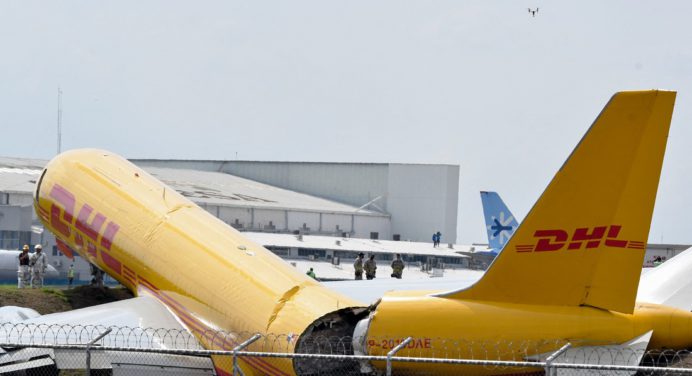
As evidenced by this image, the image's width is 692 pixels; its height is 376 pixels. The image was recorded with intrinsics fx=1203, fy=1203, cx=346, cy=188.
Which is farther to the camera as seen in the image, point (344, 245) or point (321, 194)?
point (321, 194)

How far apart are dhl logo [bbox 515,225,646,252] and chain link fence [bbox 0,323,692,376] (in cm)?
140

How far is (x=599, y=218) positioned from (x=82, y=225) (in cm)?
1501

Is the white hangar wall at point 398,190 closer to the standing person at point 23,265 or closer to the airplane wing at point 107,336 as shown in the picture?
the standing person at point 23,265

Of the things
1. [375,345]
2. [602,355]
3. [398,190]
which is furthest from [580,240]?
[398,190]

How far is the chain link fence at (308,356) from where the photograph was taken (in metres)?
16.7

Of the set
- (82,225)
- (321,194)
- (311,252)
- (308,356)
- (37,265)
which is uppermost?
(82,225)

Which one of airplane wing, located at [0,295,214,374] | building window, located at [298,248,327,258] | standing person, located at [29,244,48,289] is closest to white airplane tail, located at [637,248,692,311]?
airplane wing, located at [0,295,214,374]

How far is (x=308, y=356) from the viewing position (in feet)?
54.0

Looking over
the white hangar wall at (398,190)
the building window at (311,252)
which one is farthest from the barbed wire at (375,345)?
the white hangar wall at (398,190)

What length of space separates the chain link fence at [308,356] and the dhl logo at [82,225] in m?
3.64

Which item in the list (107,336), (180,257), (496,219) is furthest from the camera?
(496,219)

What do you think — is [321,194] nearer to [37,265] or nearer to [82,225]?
[37,265]

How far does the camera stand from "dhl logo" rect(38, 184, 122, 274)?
27703mm

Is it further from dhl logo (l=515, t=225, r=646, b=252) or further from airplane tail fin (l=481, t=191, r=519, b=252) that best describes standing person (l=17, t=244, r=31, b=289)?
airplane tail fin (l=481, t=191, r=519, b=252)
